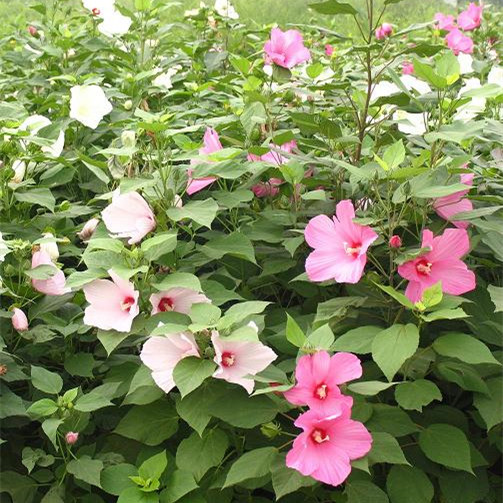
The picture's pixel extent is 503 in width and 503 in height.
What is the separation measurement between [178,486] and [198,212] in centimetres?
45

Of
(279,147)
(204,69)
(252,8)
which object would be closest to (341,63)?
(204,69)

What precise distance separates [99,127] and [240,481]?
1260mm

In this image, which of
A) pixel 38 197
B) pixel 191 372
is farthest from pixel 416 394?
pixel 38 197

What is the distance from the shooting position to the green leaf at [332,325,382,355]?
1.30 m

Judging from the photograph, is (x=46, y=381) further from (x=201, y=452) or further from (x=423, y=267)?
(x=423, y=267)

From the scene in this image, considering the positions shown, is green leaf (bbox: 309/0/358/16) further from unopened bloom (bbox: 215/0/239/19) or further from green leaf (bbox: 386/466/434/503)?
unopened bloom (bbox: 215/0/239/19)

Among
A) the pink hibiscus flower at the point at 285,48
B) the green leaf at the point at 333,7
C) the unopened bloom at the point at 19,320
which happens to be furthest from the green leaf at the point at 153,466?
the pink hibiscus flower at the point at 285,48

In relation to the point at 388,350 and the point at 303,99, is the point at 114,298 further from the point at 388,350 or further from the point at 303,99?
the point at 303,99

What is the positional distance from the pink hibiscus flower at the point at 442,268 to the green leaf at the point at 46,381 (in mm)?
594

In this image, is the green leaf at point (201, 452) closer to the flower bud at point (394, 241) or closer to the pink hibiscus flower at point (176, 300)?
the pink hibiscus flower at point (176, 300)

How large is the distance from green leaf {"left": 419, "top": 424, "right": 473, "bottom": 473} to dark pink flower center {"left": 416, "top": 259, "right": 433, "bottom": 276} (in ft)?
0.81

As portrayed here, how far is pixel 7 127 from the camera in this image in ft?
5.95

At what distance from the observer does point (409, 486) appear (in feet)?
4.35

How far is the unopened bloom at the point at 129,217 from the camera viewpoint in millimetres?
1453
